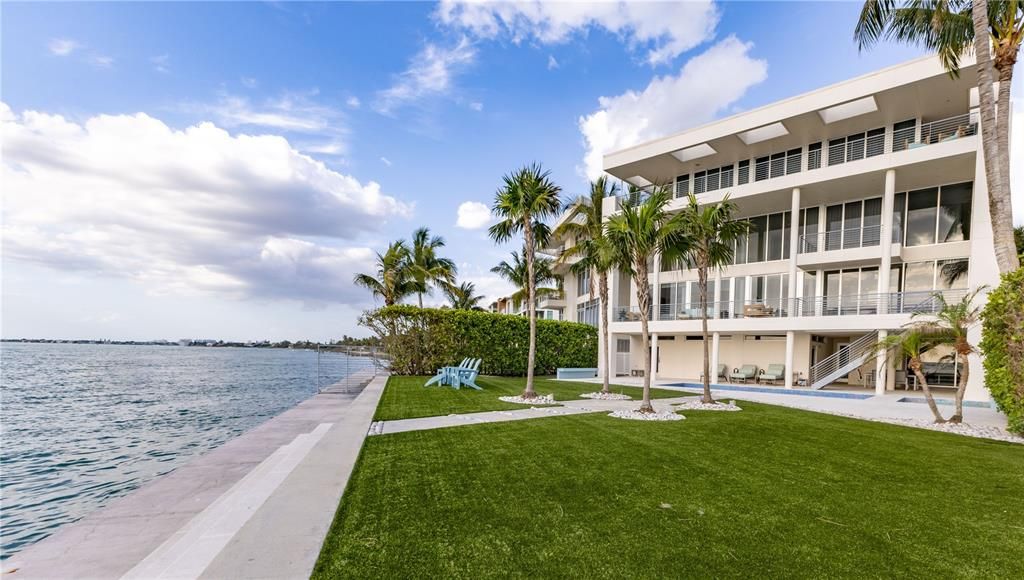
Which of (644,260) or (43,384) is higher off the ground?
(644,260)

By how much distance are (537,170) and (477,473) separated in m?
9.64

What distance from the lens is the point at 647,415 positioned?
10328mm

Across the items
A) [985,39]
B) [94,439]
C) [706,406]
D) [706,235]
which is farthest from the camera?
[706,235]

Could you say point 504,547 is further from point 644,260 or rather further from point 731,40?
point 731,40

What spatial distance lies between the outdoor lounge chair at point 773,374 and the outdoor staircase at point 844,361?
1176 mm

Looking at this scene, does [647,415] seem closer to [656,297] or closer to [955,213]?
[656,297]

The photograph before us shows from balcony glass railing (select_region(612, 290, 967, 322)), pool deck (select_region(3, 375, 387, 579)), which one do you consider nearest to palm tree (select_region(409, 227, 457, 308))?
balcony glass railing (select_region(612, 290, 967, 322))

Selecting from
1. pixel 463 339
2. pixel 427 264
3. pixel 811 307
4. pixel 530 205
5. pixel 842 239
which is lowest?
pixel 463 339

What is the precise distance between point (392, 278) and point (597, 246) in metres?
16.2

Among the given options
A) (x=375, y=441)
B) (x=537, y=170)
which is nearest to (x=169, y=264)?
→ (x=537, y=170)

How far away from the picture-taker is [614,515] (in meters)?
4.32

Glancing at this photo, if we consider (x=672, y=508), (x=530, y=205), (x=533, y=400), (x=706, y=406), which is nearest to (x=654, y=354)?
(x=706, y=406)

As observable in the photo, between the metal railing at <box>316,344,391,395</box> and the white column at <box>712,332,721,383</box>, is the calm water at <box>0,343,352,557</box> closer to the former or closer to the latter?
the metal railing at <box>316,344,391,395</box>

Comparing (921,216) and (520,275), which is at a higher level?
(921,216)
